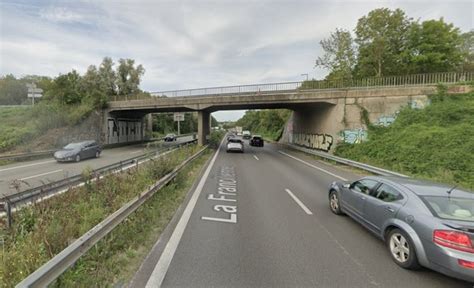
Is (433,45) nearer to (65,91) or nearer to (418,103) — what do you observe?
(418,103)

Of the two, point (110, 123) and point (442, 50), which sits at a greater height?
point (442, 50)

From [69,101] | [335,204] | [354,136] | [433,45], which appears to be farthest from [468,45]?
[69,101]

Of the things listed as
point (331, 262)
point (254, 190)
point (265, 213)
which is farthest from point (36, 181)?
point (331, 262)

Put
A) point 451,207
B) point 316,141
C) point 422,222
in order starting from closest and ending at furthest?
1. point 422,222
2. point 451,207
3. point 316,141

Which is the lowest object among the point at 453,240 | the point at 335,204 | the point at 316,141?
the point at 335,204

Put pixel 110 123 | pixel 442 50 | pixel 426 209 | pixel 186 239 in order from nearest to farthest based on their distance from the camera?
pixel 426 209 < pixel 186 239 < pixel 442 50 < pixel 110 123

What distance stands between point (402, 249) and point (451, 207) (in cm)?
105

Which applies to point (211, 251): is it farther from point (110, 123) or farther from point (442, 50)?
point (442, 50)

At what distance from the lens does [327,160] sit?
20.1 m

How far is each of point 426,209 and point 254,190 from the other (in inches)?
236

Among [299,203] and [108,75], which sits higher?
[108,75]

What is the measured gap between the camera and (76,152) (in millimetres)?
19203

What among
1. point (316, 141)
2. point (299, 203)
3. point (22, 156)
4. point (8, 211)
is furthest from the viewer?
point (316, 141)

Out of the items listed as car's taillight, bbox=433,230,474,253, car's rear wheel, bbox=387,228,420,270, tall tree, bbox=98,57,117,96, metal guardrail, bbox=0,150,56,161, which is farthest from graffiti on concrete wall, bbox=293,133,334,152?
tall tree, bbox=98,57,117,96
